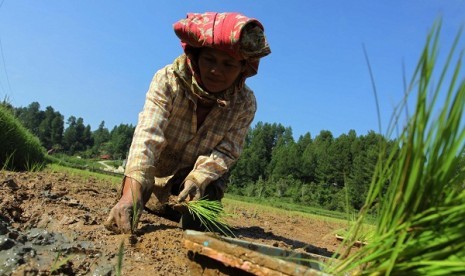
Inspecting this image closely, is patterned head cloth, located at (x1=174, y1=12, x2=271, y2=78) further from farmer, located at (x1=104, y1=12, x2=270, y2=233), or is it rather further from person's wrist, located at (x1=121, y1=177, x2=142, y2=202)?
person's wrist, located at (x1=121, y1=177, x2=142, y2=202)

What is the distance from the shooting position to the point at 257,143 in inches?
2299

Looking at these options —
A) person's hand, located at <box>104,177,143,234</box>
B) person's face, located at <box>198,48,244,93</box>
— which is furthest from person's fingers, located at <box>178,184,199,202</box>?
person's face, located at <box>198,48,244,93</box>

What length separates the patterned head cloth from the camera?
301cm

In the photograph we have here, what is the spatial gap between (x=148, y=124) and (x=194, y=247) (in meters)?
1.58

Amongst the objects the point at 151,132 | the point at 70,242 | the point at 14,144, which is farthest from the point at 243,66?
the point at 14,144

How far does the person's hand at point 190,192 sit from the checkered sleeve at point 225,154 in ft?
0.18

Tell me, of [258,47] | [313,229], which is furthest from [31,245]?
[313,229]

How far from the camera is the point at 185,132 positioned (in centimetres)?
358

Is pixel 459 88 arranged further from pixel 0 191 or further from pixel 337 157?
pixel 337 157

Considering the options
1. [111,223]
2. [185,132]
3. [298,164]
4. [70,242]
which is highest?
[298,164]

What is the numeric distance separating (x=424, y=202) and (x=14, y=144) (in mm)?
6411

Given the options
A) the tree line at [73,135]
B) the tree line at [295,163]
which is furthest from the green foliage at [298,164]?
the tree line at [73,135]

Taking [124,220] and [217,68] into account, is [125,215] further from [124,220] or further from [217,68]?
[217,68]

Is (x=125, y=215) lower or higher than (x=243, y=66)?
lower
